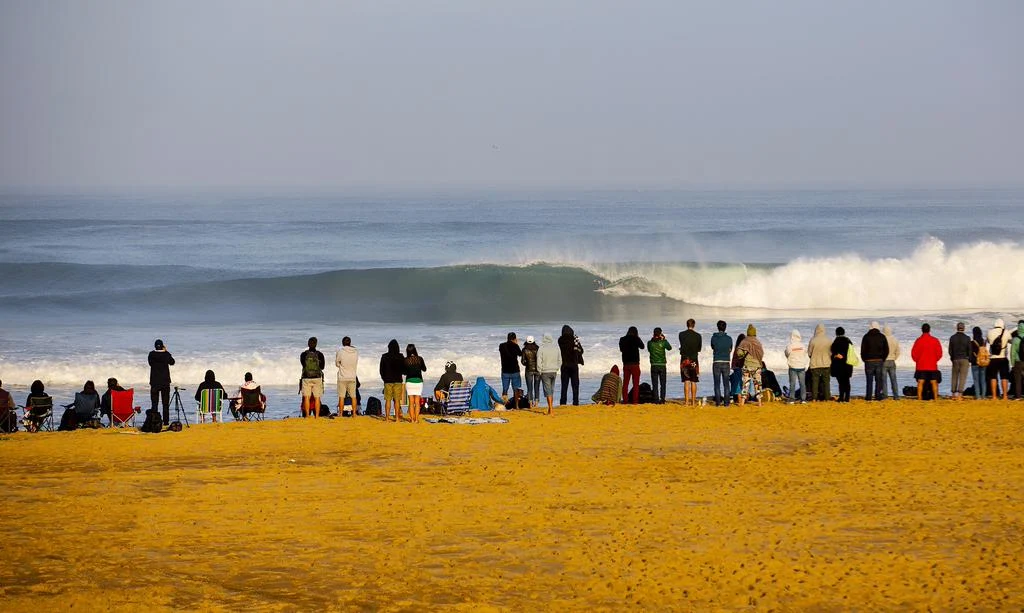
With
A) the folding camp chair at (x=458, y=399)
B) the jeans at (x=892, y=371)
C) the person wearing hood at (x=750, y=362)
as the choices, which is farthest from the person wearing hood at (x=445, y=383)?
the jeans at (x=892, y=371)

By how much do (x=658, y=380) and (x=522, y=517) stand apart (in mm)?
6891

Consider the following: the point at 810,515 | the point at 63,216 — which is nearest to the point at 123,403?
the point at 810,515

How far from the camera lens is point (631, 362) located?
1595 centimetres

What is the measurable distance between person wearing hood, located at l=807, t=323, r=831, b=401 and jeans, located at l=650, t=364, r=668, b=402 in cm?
204

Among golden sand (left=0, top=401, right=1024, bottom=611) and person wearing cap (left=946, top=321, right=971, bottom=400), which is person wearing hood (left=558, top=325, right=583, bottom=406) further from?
person wearing cap (left=946, top=321, right=971, bottom=400)

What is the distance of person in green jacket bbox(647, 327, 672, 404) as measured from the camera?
52.3 feet

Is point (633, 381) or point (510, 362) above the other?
point (510, 362)

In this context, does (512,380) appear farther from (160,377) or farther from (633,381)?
(160,377)

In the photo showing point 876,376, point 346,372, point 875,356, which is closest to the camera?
point 346,372

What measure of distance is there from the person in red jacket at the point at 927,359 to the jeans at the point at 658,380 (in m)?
3.48

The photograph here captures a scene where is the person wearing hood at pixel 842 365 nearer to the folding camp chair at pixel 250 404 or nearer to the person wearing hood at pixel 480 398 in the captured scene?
the person wearing hood at pixel 480 398

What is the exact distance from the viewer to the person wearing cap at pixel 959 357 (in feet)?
52.0

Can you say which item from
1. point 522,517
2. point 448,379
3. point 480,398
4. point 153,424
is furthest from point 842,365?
point 153,424

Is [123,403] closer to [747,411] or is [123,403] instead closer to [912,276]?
[747,411]
